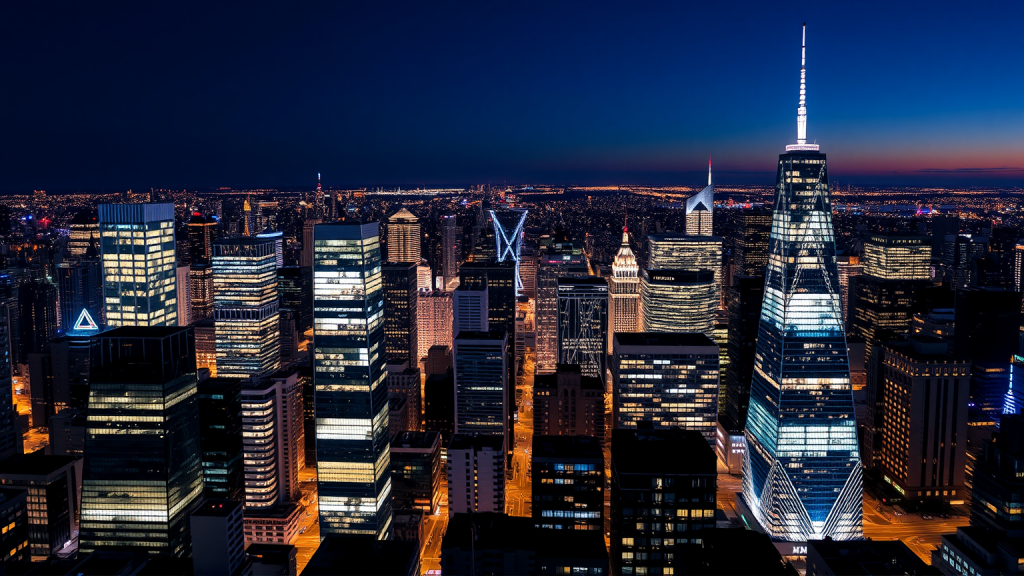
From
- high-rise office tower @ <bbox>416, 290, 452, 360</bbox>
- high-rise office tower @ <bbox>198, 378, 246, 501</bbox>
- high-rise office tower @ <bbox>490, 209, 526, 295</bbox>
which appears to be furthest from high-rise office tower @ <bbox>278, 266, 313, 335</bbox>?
high-rise office tower @ <bbox>198, 378, 246, 501</bbox>

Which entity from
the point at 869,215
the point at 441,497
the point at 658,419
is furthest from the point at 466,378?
A: the point at 869,215

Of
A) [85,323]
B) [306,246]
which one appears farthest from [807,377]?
[306,246]

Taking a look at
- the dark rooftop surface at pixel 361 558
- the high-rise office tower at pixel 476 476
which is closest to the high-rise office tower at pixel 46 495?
the high-rise office tower at pixel 476 476

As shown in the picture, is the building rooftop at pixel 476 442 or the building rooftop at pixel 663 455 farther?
the building rooftop at pixel 476 442

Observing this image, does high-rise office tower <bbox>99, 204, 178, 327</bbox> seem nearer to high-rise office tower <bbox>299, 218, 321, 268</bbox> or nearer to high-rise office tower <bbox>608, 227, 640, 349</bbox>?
high-rise office tower <bbox>299, 218, 321, 268</bbox>

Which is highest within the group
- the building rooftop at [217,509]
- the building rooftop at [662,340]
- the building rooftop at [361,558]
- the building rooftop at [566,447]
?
the building rooftop at [662,340]

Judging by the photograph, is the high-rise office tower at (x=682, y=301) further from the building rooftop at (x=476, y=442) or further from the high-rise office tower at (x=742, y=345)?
the building rooftop at (x=476, y=442)

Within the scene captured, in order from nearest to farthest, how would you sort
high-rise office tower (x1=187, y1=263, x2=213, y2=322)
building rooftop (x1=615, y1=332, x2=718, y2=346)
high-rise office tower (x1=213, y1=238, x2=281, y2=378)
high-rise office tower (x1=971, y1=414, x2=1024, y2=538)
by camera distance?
high-rise office tower (x1=971, y1=414, x2=1024, y2=538), building rooftop (x1=615, y1=332, x2=718, y2=346), high-rise office tower (x1=213, y1=238, x2=281, y2=378), high-rise office tower (x1=187, y1=263, x2=213, y2=322)
